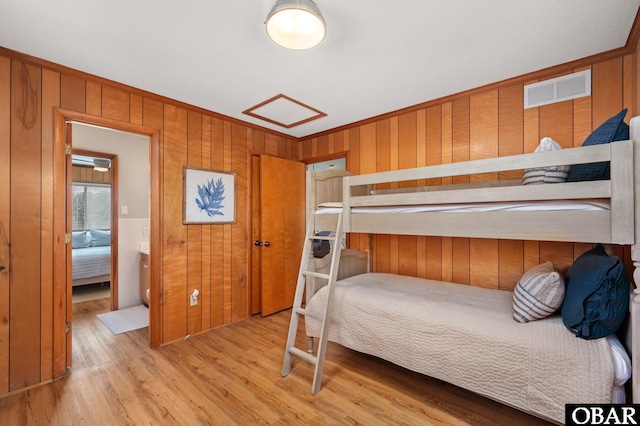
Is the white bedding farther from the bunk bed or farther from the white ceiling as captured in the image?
the white ceiling

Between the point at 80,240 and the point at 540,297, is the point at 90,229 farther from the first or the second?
the point at 540,297

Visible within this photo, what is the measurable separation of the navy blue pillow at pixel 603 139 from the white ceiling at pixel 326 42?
682 millimetres

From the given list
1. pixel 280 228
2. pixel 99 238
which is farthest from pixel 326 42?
pixel 99 238

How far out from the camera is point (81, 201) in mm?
5617

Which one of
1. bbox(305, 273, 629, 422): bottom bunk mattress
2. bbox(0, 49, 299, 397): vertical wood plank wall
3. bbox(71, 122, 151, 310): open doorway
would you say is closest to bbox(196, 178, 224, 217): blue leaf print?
bbox(0, 49, 299, 397): vertical wood plank wall

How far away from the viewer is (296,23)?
1.49 metres

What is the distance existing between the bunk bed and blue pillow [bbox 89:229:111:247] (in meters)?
5.12

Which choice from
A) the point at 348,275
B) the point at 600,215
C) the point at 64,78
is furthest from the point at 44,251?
the point at 600,215

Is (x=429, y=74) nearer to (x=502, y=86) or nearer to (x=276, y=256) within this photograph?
(x=502, y=86)

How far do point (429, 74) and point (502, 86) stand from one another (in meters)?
0.68

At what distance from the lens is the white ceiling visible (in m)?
1.57

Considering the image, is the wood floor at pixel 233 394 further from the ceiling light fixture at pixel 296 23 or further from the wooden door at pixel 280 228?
the ceiling light fixture at pixel 296 23

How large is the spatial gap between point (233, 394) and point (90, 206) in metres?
5.60

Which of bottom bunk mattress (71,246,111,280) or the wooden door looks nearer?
the wooden door
